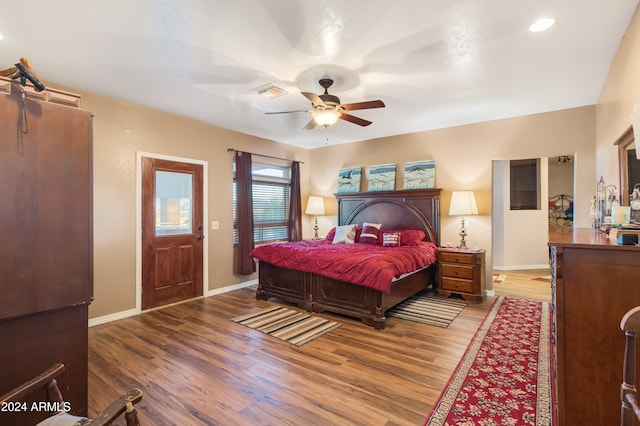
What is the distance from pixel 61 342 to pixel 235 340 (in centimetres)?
166

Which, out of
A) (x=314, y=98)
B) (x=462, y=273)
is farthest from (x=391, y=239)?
(x=314, y=98)

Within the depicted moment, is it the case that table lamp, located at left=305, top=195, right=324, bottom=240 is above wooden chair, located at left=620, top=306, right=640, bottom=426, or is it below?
above

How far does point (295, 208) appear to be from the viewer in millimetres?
6316

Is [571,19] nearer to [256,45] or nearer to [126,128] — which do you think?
[256,45]

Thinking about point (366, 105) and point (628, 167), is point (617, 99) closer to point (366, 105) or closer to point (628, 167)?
point (628, 167)

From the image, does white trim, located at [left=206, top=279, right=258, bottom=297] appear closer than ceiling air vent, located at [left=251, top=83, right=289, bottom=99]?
No

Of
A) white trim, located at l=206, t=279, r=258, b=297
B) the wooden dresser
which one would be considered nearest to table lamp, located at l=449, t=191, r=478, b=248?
the wooden dresser

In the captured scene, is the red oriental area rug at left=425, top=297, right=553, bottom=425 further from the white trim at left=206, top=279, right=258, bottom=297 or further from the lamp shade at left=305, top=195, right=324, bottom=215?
the white trim at left=206, top=279, right=258, bottom=297

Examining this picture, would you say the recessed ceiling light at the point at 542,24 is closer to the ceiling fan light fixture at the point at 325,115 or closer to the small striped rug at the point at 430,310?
the ceiling fan light fixture at the point at 325,115


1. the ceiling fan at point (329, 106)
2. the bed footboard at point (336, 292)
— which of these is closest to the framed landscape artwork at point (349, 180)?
the bed footboard at point (336, 292)

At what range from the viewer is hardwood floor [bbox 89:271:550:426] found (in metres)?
2.07

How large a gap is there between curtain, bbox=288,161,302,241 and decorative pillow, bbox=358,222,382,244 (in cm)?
157

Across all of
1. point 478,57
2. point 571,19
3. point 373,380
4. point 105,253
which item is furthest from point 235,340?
point 571,19

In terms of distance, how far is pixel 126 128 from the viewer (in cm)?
399
